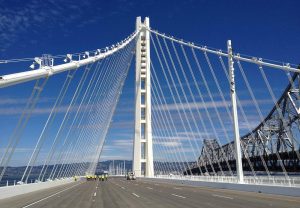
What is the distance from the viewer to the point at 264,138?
269 ft

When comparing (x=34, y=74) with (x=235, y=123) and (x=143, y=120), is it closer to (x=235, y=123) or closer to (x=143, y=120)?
(x=235, y=123)

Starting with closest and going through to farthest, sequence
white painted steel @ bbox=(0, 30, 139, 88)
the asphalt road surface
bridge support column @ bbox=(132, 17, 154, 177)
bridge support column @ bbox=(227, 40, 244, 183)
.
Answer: white painted steel @ bbox=(0, 30, 139, 88), the asphalt road surface, bridge support column @ bbox=(227, 40, 244, 183), bridge support column @ bbox=(132, 17, 154, 177)

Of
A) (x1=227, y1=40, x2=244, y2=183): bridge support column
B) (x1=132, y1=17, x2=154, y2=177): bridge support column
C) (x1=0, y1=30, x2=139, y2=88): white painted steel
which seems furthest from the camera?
(x1=132, y1=17, x2=154, y2=177): bridge support column

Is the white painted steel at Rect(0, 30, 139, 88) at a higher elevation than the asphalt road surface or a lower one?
higher

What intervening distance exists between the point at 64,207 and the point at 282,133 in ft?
196

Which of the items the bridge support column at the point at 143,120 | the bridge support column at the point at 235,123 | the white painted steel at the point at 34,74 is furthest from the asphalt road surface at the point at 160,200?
the bridge support column at the point at 143,120

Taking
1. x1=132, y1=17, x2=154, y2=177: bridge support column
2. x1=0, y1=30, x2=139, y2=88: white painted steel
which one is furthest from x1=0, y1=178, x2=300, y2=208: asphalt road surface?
x1=132, y1=17, x2=154, y2=177: bridge support column

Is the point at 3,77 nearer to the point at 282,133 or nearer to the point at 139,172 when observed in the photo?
the point at 139,172

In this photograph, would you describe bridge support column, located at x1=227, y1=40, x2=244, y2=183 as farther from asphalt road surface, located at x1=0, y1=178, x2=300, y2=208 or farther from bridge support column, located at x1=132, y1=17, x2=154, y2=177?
bridge support column, located at x1=132, y1=17, x2=154, y2=177

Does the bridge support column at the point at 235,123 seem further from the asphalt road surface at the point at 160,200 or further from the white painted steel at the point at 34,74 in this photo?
the white painted steel at the point at 34,74

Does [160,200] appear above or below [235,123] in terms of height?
below

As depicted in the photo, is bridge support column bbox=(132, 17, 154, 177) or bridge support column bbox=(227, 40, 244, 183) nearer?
bridge support column bbox=(227, 40, 244, 183)

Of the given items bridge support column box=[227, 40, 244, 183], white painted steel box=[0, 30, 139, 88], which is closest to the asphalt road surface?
bridge support column box=[227, 40, 244, 183]

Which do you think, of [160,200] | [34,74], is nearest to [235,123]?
[160,200]
